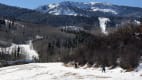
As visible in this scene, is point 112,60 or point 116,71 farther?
point 112,60

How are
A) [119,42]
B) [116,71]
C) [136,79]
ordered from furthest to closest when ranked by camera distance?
[119,42]
[116,71]
[136,79]

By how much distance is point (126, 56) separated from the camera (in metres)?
33.8

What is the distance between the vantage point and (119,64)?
33062 mm

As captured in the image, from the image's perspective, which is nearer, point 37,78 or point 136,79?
point 136,79

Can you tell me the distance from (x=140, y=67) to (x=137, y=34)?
9212mm

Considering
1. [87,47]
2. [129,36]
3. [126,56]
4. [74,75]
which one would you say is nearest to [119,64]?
[126,56]

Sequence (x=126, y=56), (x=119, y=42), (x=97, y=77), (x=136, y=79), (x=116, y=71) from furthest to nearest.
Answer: (x=119, y=42)
(x=126, y=56)
(x=116, y=71)
(x=97, y=77)
(x=136, y=79)

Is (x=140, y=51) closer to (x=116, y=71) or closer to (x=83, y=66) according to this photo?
(x=116, y=71)

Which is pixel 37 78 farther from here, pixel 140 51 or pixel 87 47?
pixel 87 47

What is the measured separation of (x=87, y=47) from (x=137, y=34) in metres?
6.73

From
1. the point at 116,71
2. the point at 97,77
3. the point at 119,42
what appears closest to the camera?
the point at 97,77

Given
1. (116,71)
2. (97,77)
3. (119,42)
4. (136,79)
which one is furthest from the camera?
(119,42)

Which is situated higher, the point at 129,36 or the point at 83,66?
the point at 129,36

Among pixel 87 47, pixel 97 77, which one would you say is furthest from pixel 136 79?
pixel 87 47
